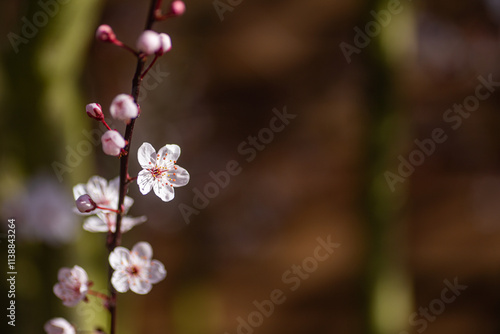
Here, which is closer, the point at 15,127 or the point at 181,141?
the point at 15,127

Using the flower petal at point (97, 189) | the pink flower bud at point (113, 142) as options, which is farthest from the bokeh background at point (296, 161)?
the pink flower bud at point (113, 142)

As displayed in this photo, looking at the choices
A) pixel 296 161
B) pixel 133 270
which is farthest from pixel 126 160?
pixel 296 161

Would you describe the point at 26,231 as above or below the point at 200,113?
above

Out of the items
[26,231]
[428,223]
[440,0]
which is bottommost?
[428,223]

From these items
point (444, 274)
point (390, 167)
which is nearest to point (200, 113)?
point (390, 167)

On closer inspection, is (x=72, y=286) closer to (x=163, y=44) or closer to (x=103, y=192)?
(x=103, y=192)

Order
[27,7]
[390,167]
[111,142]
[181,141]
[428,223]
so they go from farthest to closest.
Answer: [428,223], [181,141], [390,167], [27,7], [111,142]

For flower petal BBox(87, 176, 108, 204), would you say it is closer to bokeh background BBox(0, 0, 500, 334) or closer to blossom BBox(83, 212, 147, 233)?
blossom BBox(83, 212, 147, 233)

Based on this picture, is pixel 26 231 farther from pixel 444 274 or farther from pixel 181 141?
pixel 444 274
